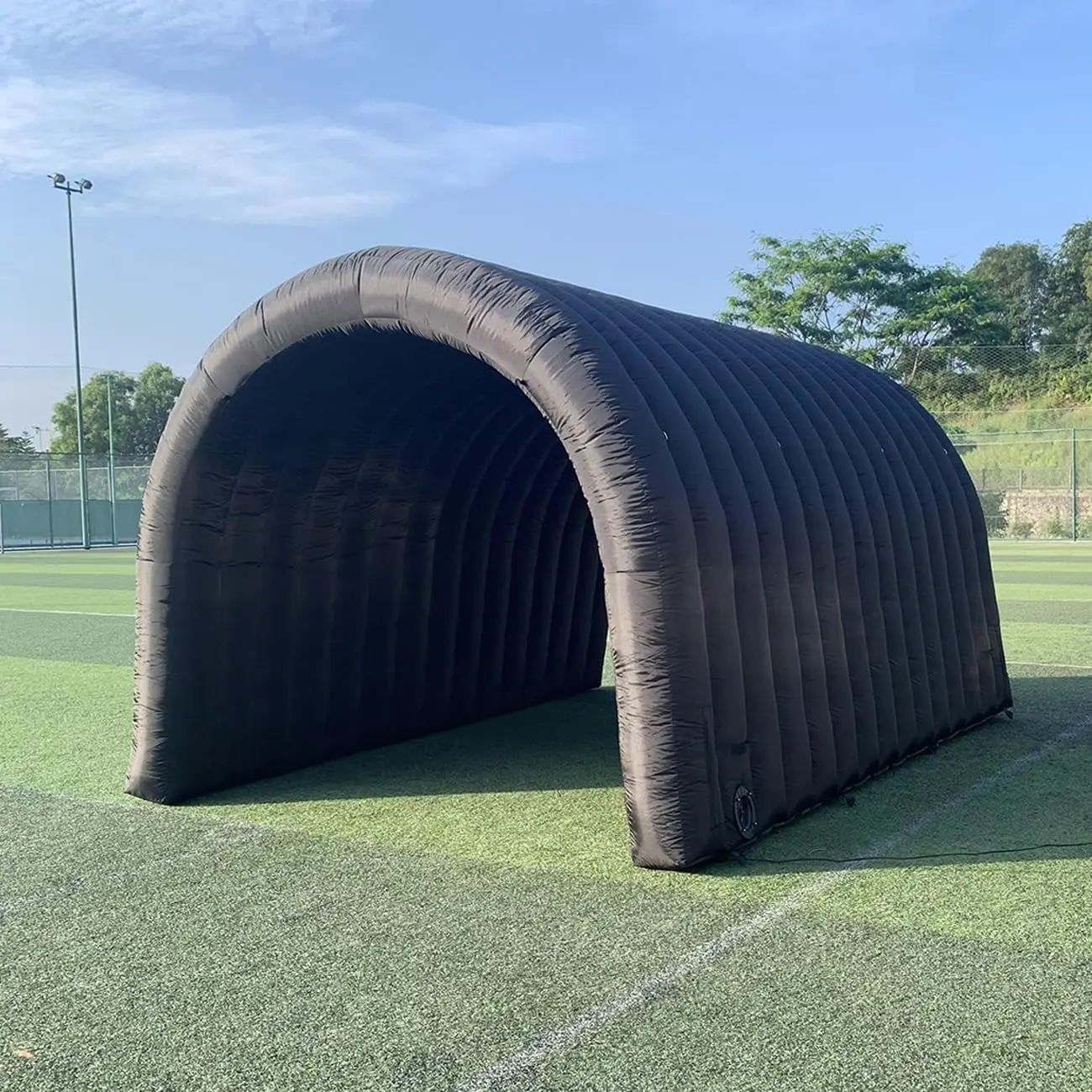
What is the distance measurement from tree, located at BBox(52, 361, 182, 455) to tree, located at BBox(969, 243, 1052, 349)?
43.7 metres

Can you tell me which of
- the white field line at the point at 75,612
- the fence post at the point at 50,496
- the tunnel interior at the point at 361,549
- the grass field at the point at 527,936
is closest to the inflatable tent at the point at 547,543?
the tunnel interior at the point at 361,549

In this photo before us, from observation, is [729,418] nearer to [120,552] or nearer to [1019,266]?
[120,552]

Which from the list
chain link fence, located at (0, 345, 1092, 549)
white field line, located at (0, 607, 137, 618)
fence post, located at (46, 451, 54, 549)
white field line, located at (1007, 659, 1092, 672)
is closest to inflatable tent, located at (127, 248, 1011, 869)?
white field line, located at (1007, 659, 1092, 672)

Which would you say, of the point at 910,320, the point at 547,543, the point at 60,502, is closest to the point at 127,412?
the point at 60,502

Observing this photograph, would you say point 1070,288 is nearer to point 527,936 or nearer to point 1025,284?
point 1025,284

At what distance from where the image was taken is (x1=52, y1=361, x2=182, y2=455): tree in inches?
2771

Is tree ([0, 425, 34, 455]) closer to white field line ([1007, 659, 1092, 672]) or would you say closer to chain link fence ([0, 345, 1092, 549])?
chain link fence ([0, 345, 1092, 549])

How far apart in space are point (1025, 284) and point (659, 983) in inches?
2206

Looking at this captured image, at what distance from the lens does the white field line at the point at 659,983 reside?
10.6 feet

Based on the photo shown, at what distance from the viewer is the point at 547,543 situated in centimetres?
855

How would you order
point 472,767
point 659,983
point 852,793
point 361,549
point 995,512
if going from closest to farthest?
point 659,983, point 852,793, point 472,767, point 361,549, point 995,512

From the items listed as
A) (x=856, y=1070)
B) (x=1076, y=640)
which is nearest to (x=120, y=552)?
(x=1076, y=640)

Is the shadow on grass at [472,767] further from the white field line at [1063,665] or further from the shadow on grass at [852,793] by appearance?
the white field line at [1063,665]

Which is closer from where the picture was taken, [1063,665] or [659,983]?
[659,983]
